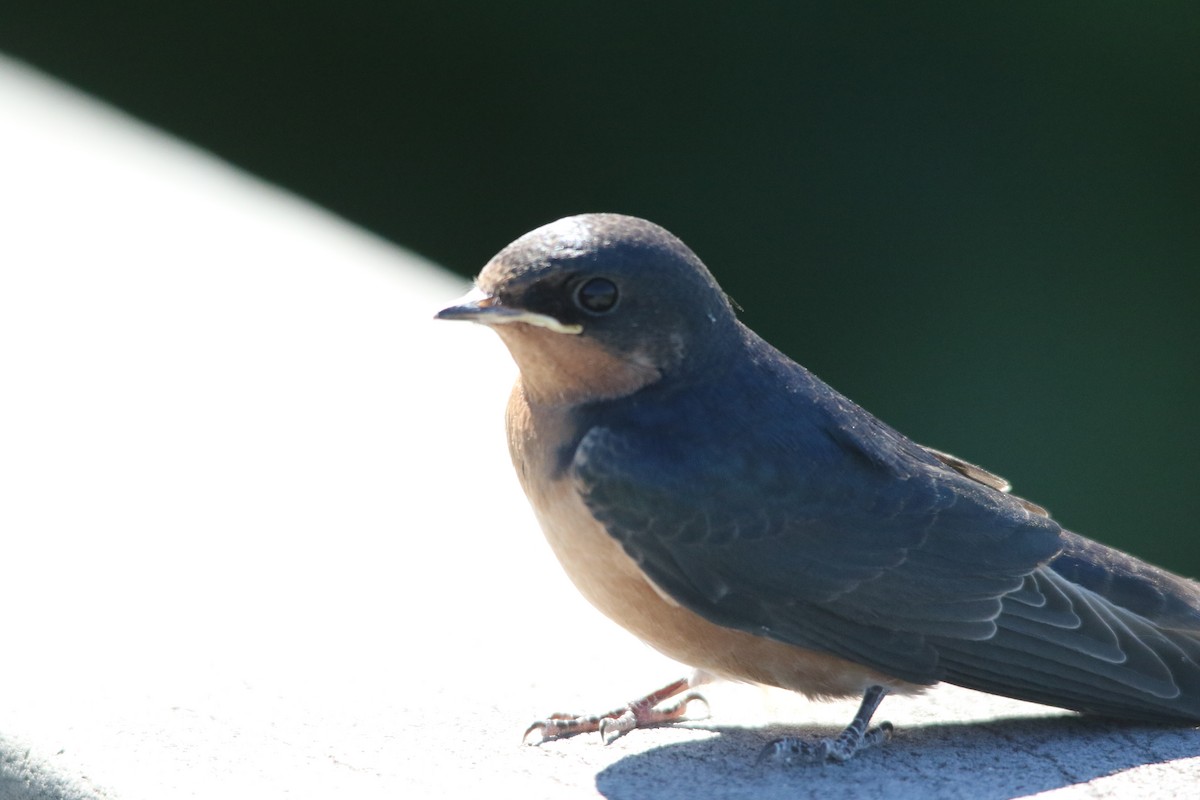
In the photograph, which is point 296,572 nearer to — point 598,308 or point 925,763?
point 598,308

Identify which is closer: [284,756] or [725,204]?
[284,756]

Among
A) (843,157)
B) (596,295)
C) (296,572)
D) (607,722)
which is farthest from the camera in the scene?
(843,157)

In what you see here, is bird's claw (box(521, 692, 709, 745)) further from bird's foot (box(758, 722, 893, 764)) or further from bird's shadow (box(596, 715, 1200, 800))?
bird's foot (box(758, 722, 893, 764))

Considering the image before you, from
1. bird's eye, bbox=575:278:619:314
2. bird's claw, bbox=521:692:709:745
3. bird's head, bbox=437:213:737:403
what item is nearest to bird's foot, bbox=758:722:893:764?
bird's claw, bbox=521:692:709:745

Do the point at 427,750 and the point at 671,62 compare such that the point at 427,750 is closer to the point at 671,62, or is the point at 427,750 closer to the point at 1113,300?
the point at 1113,300

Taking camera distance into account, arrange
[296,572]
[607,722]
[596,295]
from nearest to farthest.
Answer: [596,295] < [607,722] < [296,572]

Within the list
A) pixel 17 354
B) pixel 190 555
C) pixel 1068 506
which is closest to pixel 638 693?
pixel 190 555

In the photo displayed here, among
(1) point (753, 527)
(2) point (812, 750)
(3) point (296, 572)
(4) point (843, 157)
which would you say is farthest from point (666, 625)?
(4) point (843, 157)
